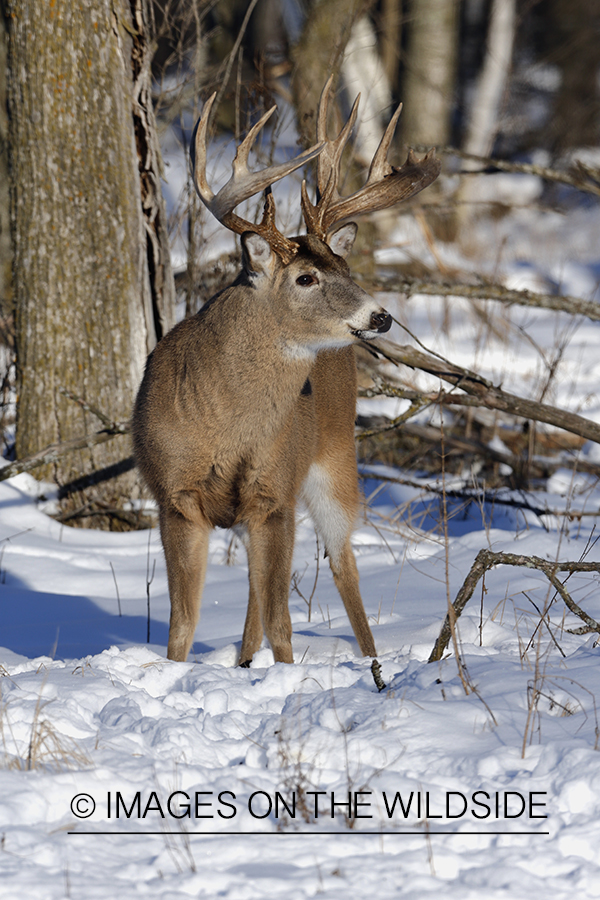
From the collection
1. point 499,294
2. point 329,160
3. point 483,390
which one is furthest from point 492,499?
point 329,160

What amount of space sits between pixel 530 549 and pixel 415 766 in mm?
3165

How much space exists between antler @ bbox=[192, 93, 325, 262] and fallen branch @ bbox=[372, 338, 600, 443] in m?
1.44

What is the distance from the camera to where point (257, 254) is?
4.14 meters

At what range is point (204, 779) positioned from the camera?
248 cm

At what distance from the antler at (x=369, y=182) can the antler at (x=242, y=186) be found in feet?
1.13

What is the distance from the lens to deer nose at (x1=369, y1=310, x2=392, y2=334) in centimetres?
408

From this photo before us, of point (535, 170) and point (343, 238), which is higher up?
point (535, 170)

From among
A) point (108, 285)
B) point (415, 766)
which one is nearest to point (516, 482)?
point (108, 285)

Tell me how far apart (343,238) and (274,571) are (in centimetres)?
163

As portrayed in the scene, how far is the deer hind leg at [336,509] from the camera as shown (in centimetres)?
507

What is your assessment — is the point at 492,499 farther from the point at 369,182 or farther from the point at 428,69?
the point at 428,69

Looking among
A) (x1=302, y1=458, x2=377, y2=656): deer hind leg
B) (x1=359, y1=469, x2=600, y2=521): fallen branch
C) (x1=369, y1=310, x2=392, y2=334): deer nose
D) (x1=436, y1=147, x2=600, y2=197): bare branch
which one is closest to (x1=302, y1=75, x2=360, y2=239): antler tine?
(x1=369, y1=310, x2=392, y2=334): deer nose

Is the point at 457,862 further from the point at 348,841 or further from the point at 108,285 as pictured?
the point at 108,285

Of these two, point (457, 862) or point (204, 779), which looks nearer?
point (457, 862)
